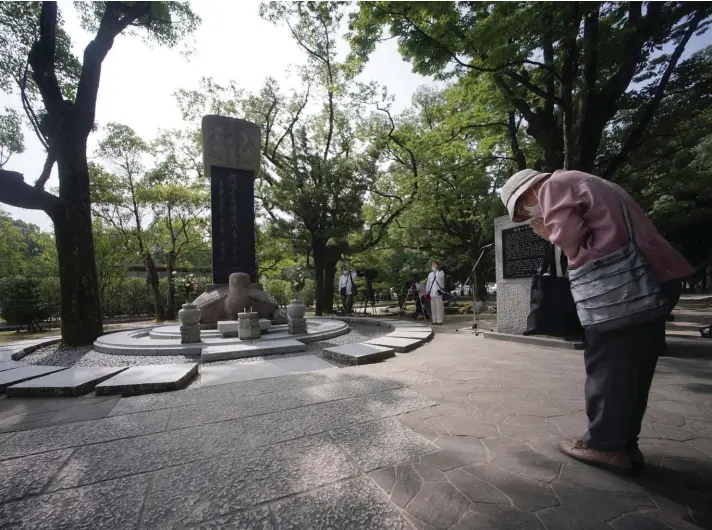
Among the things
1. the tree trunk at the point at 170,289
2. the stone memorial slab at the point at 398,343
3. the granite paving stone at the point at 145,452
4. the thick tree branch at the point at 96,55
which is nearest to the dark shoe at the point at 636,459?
the granite paving stone at the point at 145,452

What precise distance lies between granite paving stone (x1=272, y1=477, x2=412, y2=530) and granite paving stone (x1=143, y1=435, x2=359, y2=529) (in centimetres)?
11

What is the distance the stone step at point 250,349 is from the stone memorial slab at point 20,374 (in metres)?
2.30

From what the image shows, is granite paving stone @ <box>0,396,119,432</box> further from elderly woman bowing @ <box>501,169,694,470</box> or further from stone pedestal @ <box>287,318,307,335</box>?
elderly woman bowing @ <box>501,169,694,470</box>

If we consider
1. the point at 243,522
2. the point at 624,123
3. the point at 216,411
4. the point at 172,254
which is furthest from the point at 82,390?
the point at 624,123

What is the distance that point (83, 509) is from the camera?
1822 mm

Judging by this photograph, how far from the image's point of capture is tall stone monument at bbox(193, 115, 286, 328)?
32.9 ft

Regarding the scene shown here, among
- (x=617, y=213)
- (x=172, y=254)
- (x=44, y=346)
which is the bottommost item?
(x=44, y=346)

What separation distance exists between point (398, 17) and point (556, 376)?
286 inches

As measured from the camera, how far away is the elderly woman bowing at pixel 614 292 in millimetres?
1840

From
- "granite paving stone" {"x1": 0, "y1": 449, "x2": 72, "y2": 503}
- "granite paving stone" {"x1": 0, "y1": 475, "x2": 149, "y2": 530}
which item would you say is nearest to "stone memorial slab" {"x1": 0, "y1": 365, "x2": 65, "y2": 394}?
"granite paving stone" {"x1": 0, "y1": 449, "x2": 72, "y2": 503}

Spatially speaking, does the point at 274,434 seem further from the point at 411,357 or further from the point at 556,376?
the point at 556,376

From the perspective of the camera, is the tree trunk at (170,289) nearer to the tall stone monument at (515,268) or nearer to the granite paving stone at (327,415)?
the tall stone monument at (515,268)

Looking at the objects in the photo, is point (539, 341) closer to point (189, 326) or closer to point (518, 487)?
point (518, 487)

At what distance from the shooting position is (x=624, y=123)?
41.8ft
